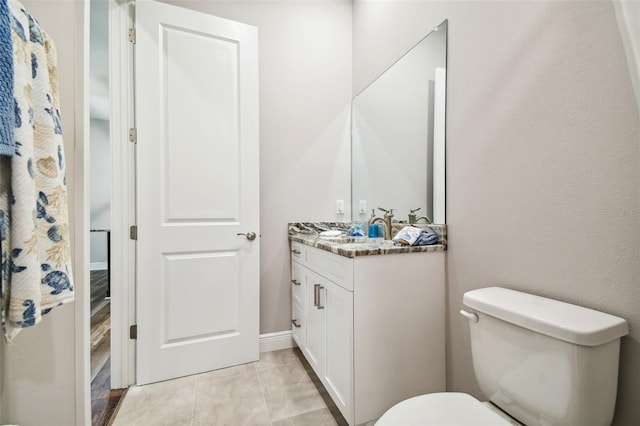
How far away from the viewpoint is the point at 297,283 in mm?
1956

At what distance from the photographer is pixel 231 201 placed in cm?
182

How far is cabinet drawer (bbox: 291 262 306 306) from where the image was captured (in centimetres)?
185

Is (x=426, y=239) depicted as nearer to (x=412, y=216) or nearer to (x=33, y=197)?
(x=412, y=216)

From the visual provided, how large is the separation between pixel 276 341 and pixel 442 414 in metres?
1.47

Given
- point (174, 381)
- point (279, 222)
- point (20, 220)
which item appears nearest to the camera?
point (20, 220)

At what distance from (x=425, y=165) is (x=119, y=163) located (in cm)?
171

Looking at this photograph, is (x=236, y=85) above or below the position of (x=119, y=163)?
above

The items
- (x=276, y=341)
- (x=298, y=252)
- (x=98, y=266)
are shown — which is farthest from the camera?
(x=98, y=266)

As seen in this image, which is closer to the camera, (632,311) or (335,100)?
(632,311)

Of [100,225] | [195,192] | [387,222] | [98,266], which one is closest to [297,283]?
[387,222]

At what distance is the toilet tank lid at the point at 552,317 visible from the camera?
714 millimetres

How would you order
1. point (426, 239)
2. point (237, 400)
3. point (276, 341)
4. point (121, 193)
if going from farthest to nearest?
point (276, 341) < point (121, 193) < point (237, 400) < point (426, 239)

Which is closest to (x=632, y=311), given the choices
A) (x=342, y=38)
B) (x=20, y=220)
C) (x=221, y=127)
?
(x=20, y=220)

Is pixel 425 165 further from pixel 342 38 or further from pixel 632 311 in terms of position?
pixel 342 38
